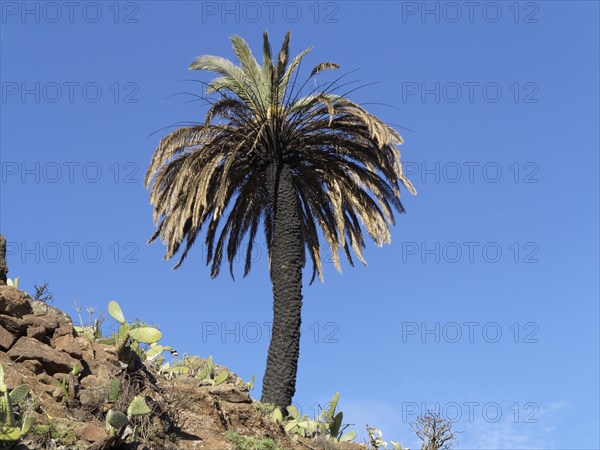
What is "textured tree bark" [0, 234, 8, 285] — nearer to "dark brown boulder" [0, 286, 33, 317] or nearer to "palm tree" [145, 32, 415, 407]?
"dark brown boulder" [0, 286, 33, 317]

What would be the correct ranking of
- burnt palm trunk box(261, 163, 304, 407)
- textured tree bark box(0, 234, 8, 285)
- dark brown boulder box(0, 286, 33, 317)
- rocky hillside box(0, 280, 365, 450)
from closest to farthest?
rocky hillside box(0, 280, 365, 450), dark brown boulder box(0, 286, 33, 317), textured tree bark box(0, 234, 8, 285), burnt palm trunk box(261, 163, 304, 407)

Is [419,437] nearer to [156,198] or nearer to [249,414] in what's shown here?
[249,414]

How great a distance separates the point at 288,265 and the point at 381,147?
12.3ft

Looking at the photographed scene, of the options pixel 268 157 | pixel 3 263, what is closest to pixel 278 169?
pixel 268 157

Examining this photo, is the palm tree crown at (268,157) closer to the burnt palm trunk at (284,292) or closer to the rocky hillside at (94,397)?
the burnt palm trunk at (284,292)

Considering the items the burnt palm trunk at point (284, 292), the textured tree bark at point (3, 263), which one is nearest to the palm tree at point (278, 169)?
the burnt palm trunk at point (284, 292)

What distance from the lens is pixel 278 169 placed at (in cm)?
2122

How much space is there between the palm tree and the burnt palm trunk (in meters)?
0.03

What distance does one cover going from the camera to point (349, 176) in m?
22.7

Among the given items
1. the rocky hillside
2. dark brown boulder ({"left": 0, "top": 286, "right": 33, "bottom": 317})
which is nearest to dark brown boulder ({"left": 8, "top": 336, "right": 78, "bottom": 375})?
the rocky hillside

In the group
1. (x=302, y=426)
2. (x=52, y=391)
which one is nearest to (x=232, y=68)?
(x=302, y=426)

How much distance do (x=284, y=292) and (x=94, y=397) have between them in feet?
26.5

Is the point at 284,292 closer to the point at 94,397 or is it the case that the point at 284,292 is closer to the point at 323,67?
the point at 323,67

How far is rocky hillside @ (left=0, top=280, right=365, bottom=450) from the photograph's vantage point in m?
11.6
